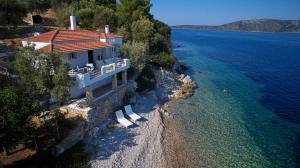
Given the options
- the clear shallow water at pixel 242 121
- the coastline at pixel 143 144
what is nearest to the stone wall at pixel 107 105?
the coastline at pixel 143 144

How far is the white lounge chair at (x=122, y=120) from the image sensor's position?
2280 cm

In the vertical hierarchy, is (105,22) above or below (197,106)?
above

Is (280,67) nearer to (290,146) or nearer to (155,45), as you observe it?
(155,45)

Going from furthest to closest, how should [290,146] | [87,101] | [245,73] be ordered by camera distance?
[245,73] → [290,146] → [87,101]

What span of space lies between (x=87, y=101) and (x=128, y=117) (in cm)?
571

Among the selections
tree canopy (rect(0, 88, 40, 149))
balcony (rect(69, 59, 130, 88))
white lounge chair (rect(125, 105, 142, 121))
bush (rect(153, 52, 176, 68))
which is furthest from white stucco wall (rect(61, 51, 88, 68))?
bush (rect(153, 52, 176, 68))

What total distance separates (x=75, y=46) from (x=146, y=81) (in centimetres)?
1233

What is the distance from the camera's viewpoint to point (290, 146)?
22.8 meters

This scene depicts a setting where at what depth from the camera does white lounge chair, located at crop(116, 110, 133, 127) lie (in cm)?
2280

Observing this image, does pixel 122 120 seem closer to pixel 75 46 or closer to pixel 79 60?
pixel 79 60

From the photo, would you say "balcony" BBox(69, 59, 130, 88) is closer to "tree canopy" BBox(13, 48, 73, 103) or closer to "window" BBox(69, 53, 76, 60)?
"window" BBox(69, 53, 76, 60)

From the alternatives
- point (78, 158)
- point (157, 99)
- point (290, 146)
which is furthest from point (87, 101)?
point (290, 146)

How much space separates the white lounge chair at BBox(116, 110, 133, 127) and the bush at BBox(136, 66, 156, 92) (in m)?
7.03

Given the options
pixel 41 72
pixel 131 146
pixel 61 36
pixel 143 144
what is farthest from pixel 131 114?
pixel 61 36
